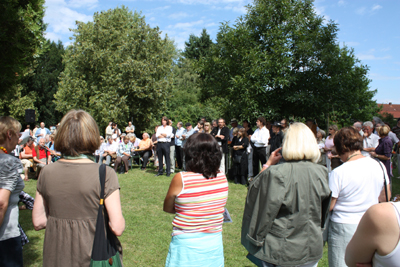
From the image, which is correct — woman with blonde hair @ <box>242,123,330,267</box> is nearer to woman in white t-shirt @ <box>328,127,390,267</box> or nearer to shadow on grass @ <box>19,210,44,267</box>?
woman in white t-shirt @ <box>328,127,390,267</box>

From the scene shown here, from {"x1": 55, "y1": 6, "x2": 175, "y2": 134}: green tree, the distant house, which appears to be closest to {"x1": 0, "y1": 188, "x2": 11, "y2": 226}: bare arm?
{"x1": 55, "y1": 6, "x2": 175, "y2": 134}: green tree

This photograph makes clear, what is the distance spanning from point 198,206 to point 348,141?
1.68 metres

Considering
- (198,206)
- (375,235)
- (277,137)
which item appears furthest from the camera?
(277,137)

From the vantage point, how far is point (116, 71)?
88.2ft

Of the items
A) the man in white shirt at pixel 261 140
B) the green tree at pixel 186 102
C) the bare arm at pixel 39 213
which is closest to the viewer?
the bare arm at pixel 39 213

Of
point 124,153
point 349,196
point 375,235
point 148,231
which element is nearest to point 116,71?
point 124,153

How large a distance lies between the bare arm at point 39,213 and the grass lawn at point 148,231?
2294mm

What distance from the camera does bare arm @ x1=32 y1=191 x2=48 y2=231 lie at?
1.96 m

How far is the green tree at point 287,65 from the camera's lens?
12.7 m

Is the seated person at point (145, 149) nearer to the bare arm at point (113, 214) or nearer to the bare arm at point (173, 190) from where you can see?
the bare arm at point (173, 190)

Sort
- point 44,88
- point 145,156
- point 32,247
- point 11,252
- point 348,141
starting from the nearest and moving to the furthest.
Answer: point 11,252, point 348,141, point 32,247, point 145,156, point 44,88

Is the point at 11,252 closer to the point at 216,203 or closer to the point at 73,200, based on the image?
the point at 73,200

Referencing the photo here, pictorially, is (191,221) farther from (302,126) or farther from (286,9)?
(286,9)

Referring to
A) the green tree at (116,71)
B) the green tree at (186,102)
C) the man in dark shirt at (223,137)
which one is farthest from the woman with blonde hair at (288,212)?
the green tree at (186,102)
